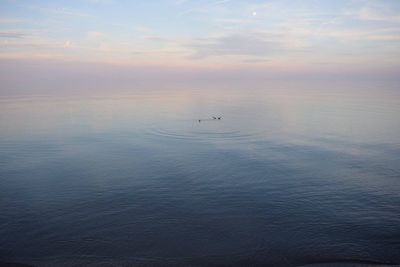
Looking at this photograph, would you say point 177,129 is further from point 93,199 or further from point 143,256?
point 143,256

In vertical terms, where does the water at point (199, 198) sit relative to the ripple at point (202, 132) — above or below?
below

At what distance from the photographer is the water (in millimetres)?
26391

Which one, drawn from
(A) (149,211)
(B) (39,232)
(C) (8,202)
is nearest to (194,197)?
(A) (149,211)

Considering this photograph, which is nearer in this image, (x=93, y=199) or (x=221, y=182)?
(x=93, y=199)

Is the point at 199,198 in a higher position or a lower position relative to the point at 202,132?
lower

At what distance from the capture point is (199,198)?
36062 millimetres

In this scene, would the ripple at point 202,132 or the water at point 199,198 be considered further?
the ripple at point 202,132

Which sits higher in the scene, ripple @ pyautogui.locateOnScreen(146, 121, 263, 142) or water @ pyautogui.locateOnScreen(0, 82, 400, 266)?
ripple @ pyautogui.locateOnScreen(146, 121, 263, 142)

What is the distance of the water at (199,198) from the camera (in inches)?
1039

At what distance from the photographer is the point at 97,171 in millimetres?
45000

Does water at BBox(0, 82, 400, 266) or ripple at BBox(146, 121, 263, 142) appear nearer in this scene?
water at BBox(0, 82, 400, 266)

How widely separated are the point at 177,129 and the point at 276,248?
50110 mm

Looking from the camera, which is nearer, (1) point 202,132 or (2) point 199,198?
(2) point 199,198

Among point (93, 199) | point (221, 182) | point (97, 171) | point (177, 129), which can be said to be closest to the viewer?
point (93, 199)
